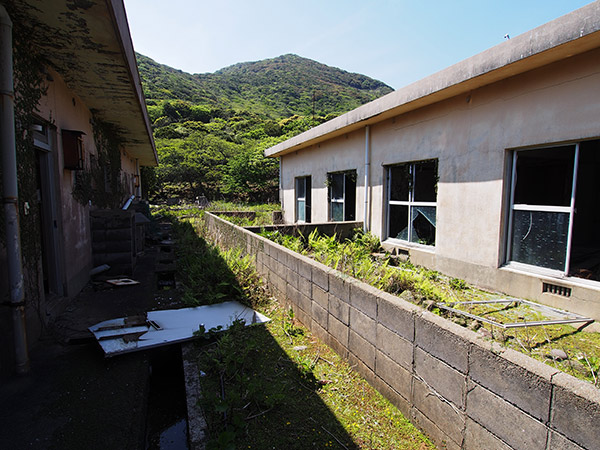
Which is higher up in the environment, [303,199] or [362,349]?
[303,199]

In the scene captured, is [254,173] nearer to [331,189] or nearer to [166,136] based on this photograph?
[331,189]

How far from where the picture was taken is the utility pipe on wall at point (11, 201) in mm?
2588

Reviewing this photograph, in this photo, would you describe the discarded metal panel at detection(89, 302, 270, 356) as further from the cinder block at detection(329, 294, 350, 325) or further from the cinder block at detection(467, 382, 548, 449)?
the cinder block at detection(467, 382, 548, 449)

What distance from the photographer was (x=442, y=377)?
1.89 meters

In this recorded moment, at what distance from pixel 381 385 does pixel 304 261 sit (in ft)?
5.22

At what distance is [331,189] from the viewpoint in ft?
31.6

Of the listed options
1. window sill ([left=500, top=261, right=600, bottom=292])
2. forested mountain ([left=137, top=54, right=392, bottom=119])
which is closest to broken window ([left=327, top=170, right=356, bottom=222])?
window sill ([left=500, top=261, right=600, bottom=292])

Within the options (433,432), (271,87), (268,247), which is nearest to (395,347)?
(433,432)

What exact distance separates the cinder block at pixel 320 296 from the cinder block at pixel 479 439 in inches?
64.9

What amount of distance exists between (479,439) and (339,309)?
1490 millimetres

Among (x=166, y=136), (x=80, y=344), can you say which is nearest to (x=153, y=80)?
(x=166, y=136)

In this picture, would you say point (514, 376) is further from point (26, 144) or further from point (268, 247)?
point (26, 144)

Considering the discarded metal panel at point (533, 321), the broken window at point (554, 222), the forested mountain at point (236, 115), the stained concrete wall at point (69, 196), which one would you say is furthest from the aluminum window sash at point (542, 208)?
the forested mountain at point (236, 115)

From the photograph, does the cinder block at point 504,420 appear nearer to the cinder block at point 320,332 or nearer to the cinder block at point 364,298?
the cinder block at point 364,298
